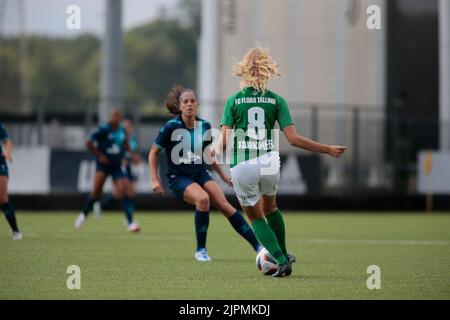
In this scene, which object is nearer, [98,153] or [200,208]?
[200,208]

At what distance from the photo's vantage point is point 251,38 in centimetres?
3033

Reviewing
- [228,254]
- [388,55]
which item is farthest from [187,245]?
[388,55]

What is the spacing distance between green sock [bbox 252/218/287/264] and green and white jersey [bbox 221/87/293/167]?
72 centimetres

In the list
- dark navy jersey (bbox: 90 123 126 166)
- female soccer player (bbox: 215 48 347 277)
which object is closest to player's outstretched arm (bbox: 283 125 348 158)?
female soccer player (bbox: 215 48 347 277)

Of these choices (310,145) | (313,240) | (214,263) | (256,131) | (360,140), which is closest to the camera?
(310,145)

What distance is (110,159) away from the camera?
19.0 metres

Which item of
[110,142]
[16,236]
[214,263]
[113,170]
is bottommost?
[16,236]

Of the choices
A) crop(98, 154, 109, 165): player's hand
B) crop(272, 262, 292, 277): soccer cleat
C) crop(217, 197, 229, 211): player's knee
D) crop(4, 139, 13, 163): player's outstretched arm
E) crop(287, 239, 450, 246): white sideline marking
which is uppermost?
crop(4, 139, 13, 163): player's outstretched arm

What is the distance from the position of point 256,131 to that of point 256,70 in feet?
2.04

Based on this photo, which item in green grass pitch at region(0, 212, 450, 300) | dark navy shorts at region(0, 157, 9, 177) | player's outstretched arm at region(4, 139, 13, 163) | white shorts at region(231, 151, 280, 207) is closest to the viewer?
green grass pitch at region(0, 212, 450, 300)

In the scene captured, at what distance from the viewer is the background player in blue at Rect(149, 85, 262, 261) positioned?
40.3ft

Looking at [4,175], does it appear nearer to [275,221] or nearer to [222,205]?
[222,205]

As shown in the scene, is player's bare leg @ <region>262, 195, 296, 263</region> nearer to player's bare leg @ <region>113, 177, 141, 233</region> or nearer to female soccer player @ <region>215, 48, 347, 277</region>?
female soccer player @ <region>215, 48, 347, 277</region>

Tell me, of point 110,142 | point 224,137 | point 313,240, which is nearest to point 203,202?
point 224,137
